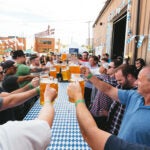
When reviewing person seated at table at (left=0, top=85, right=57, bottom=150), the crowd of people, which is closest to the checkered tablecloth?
the crowd of people

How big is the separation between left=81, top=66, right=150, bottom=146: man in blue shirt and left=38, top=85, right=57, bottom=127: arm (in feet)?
1.69

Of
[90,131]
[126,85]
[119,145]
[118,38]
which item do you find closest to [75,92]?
[90,131]

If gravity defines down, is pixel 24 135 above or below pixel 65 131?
above

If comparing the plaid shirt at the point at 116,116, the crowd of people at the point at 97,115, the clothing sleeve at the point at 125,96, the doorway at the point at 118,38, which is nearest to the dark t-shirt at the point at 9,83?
the crowd of people at the point at 97,115

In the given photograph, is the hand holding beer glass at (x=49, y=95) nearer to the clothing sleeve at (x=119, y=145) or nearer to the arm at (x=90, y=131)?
the arm at (x=90, y=131)

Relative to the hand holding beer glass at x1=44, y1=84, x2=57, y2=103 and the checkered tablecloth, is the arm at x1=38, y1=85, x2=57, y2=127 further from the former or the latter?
the checkered tablecloth

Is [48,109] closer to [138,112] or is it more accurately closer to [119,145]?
[119,145]

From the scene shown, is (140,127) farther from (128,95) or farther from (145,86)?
(128,95)

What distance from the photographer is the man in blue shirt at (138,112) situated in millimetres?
1022

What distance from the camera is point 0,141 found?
0.55 m

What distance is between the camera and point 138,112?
115cm

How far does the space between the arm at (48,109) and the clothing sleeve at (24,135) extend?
4.8 inches

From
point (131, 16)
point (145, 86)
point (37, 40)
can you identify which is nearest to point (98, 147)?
point (145, 86)

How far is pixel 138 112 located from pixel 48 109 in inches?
23.8
